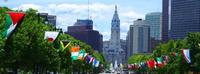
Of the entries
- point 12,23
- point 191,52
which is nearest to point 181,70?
point 191,52

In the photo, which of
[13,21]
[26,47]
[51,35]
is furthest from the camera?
[51,35]

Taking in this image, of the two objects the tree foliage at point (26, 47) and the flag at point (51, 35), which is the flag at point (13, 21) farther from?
the flag at point (51, 35)

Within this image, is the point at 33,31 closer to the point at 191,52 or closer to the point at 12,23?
the point at 12,23

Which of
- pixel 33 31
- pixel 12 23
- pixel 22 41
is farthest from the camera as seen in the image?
pixel 33 31

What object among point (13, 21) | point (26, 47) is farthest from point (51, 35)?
point (13, 21)

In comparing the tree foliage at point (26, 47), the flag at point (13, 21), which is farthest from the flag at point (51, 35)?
the flag at point (13, 21)

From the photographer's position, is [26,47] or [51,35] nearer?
[26,47]

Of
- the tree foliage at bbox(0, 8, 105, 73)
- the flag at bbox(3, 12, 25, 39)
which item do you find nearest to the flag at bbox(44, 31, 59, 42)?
the tree foliage at bbox(0, 8, 105, 73)

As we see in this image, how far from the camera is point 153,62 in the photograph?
128 metres

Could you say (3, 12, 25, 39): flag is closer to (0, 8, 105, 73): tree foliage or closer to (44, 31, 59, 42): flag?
(0, 8, 105, 73): tree foliage

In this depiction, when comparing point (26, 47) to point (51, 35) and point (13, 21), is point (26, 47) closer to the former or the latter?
point (51, 35)

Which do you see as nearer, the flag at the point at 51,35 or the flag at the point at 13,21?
the flag at the point at 13,21

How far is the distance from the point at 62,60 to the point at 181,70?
61.2 feet

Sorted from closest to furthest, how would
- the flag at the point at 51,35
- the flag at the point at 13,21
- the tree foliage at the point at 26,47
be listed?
1. the flag at the point at 13,21
2. the tree foliage at the point at 26,47
3. the flag at the point at 51,35
